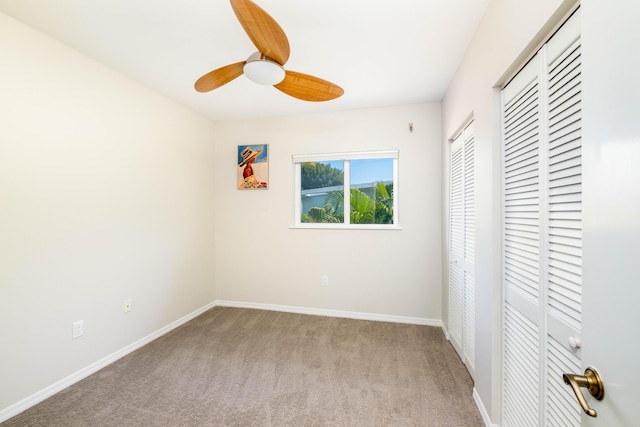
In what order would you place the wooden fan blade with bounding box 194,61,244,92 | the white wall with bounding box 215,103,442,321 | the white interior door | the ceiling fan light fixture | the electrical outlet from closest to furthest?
the white interior door, the ceiling fan light fixture, the wooden fan blade with bounding box 194,61,244,92, the electrical outlet, the white wall with bounding box 215,103,442,321

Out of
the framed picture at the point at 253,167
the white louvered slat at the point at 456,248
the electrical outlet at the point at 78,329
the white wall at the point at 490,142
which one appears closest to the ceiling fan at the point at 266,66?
the white wall at the point at 490,142

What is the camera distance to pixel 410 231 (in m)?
3.08

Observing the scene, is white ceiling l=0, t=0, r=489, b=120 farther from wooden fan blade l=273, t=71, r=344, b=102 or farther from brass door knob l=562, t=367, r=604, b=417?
brass door knob l=562, t=367, r=604, b=417

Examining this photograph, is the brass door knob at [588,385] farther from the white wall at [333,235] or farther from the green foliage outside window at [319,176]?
the green foliage outside window at [319,176]

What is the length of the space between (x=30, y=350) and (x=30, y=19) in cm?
216

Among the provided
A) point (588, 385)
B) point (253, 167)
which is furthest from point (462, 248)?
point (253, 167)

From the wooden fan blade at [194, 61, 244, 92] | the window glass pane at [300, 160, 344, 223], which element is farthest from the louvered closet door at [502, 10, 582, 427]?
the window glass pane at [300, 160, 344, 223]

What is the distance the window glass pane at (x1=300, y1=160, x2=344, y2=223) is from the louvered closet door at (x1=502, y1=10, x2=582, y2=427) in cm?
207

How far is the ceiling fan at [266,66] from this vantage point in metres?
1.22

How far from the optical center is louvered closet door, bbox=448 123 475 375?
81.4 inches

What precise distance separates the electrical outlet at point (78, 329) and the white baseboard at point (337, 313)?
1668 mm

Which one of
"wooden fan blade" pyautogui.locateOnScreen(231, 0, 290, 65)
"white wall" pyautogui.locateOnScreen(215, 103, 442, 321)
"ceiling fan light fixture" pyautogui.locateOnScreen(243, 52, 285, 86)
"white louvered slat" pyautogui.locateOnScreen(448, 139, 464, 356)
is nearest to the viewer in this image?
"wooden fan blade" pyautogui.locateOnScreen(231, 0, 290, 65)

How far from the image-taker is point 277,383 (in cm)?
201

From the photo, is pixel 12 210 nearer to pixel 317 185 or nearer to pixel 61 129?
pixel 61 129
